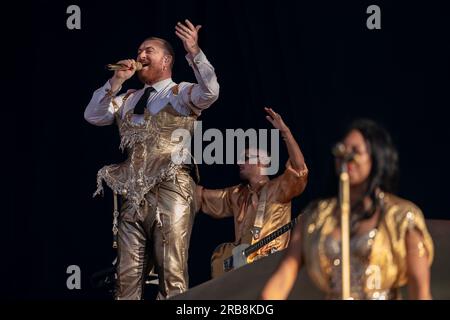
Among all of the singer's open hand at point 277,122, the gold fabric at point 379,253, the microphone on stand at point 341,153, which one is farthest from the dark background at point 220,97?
the microphone on stand at point 341,153

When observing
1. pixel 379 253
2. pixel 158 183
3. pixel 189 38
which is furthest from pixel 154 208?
pixel 379 253

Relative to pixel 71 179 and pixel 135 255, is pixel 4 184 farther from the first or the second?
pixel 135 255

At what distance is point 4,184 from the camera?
6902 mm

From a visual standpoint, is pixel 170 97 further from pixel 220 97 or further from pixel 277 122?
pixel 220 97

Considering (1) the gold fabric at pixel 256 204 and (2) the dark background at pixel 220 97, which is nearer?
(1) the gold fabric at pixel 256 204

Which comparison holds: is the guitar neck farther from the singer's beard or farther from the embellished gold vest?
the singer's beard

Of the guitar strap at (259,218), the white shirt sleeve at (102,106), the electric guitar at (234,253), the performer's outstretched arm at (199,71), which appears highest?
the performer's outstretched arm at (199,71)

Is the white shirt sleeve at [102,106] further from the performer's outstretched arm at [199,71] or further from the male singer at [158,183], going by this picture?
the performer's outstretched arm at [199,71]

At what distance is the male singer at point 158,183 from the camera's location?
537cm

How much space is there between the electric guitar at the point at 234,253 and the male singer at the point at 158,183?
0.62 metres

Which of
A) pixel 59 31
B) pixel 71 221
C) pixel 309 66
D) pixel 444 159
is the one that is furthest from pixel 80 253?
pixel 444 159

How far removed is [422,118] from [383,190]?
2.84 metres

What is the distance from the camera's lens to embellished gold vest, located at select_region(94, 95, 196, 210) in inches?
214

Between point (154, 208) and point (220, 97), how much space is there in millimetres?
1566
